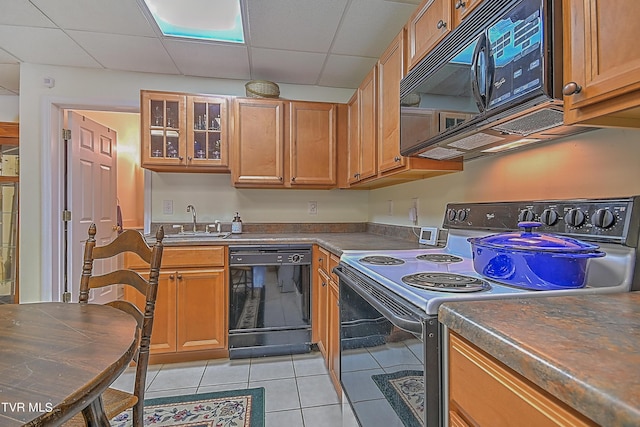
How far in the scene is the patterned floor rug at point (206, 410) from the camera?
167 centimetres

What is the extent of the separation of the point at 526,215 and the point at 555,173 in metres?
0.20

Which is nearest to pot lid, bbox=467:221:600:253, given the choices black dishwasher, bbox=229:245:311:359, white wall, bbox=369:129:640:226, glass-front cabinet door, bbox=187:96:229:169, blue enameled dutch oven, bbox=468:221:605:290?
blue enameled dutch oven, bbox=468:221:605:290

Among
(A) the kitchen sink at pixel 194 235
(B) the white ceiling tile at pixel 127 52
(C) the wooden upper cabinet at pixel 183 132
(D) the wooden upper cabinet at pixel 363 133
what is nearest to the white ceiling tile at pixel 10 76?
(B) the white ceiling tile at pixel 127 52

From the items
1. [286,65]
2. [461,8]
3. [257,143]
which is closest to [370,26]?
[286,65]

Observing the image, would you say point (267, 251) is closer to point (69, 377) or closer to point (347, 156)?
point (347, 156)

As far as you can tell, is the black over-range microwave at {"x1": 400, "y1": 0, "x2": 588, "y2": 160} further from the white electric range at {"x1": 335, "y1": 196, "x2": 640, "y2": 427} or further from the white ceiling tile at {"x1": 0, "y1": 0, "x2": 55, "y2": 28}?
the white ceiling tile at {"x1": 0, "y1": 0, "x2": 55, "y2": 28}

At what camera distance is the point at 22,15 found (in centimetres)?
201

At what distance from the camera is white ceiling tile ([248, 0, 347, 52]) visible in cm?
188

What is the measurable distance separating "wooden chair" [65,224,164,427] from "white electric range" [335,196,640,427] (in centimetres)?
76

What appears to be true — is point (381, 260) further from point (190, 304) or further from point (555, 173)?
point (190, 304)

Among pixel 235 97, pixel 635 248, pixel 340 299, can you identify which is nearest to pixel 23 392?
pixel 340 299

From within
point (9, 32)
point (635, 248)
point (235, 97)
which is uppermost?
point (9, 32)

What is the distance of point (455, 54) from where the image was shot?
124 cm

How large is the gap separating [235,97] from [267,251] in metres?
1.31
